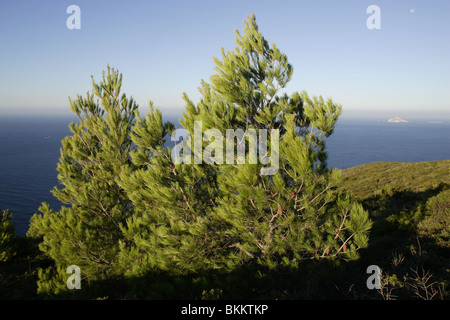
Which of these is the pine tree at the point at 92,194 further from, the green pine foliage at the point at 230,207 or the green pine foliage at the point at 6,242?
the green pine foliage at the point at 6,242

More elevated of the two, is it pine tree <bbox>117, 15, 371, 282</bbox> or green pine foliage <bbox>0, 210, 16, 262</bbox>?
pine tree <bbox>117, 15, 371, 282</bbox>

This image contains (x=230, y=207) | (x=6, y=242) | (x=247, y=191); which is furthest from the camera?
(x=6, y=242)

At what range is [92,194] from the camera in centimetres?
874

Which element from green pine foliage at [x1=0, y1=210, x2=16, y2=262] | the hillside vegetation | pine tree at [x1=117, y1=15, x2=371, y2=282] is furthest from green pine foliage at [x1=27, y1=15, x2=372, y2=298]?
green pine foliage at [x1=0, y1=210, x2=16, y2=262]

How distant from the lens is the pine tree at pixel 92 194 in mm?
7988

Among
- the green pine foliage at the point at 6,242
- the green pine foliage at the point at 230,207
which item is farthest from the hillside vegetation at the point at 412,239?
the green pine foliage at the point at 6,242

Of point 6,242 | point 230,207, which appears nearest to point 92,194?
point 230,207

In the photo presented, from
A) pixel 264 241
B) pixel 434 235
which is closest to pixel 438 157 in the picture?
pixel 434 235

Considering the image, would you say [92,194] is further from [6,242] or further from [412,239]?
[412,239]

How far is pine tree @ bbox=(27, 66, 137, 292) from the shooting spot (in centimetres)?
799

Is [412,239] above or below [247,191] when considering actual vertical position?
below

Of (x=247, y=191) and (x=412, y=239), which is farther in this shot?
(x=412, y=239)

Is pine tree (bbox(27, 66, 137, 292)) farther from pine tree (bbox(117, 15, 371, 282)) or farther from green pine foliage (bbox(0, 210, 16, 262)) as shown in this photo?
green pine foliage (bbox(0, 210, 16, 262))
